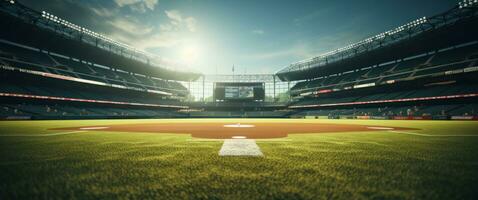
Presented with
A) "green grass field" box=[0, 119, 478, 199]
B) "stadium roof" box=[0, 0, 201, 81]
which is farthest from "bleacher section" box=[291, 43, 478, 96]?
"stadium roof" box=[0, 0, 201, 81]

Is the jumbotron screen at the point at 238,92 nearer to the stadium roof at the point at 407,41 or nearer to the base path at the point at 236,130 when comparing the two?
the stadium roof at the point at 407,41

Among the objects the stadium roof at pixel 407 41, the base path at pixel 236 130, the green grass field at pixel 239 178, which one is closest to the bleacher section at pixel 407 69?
the stadium roof at pixel 407 41

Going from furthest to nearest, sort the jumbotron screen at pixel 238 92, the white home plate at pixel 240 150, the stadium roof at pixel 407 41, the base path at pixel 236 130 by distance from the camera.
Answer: the jumbotron screen at pixel 238 92, the stadium roof at pixel 407 41, the base path at pixel 236 130, the white home plate at pixel 240 150

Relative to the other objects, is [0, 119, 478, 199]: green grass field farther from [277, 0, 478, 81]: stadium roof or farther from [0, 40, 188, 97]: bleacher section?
[0, 40, 188, 97]: bleacher section

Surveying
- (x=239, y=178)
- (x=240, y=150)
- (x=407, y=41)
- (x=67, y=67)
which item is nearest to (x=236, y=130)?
(x=240, y=150)

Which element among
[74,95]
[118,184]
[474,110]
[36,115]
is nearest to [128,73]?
[74,95]

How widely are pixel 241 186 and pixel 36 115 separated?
32330mm

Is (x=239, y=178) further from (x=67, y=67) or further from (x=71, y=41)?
(x=67, y=67)

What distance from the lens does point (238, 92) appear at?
172 feet

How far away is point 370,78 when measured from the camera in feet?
124

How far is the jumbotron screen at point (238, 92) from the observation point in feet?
172

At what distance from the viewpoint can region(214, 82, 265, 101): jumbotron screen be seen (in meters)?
52.4

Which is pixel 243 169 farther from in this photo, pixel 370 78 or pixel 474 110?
pixel 370 78

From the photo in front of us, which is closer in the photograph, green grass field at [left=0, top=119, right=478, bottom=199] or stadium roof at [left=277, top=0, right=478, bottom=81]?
green grass field at [left=0, top=119, right=478, bottom=199]
